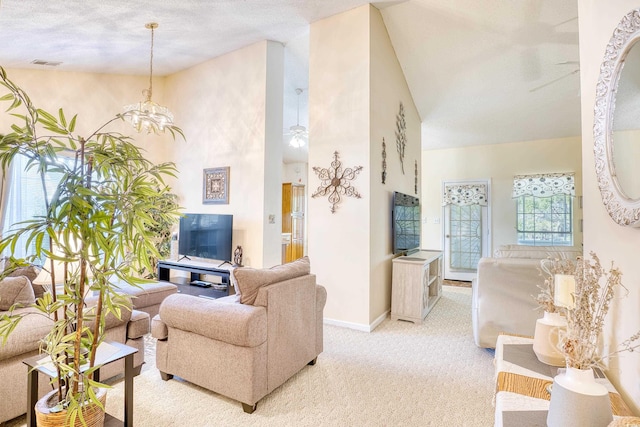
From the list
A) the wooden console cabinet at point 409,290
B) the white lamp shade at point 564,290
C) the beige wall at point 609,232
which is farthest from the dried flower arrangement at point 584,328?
the wooden console cabinet at point 409,290

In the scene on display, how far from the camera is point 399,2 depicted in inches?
138

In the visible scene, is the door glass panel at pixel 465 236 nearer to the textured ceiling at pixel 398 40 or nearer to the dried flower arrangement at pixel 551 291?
the textured ceiling at pixel 398 40

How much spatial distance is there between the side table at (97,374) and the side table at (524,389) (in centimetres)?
154

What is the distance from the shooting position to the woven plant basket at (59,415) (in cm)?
113

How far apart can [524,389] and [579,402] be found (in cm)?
35

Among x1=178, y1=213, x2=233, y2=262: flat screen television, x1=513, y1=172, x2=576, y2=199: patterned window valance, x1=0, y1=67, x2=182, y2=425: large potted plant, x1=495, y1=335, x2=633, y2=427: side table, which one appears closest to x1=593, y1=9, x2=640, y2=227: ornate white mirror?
x1=495, y1=335, x2=633, y2=427: side table

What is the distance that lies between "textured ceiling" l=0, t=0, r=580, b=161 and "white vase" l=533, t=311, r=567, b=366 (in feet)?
10.8

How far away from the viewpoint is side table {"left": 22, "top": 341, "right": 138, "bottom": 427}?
A: 1.37 meters

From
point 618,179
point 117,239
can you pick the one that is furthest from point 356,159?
point 117,239

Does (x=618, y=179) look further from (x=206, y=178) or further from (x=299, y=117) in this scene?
(x=299, y=117)

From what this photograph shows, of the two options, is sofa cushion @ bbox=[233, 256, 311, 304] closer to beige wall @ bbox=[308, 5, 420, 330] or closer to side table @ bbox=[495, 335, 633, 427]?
side table @ bbox=[495, 335, 633, 427]

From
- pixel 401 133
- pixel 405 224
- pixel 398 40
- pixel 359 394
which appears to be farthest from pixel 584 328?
pixel 398 40

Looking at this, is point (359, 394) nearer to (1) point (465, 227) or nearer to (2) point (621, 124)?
(2) point (621, 124)

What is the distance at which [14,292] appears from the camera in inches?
77.2
